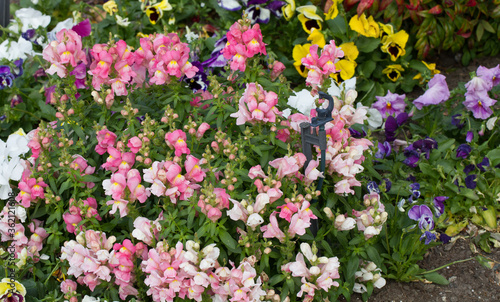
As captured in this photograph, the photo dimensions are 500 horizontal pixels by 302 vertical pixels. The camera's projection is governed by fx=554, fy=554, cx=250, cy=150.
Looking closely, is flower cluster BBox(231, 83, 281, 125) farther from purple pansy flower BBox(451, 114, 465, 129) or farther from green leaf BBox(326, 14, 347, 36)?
green leaf BBox(326, 14, 347, 36)

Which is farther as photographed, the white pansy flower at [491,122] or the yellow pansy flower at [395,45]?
the yellow pansy flower at [395,45]

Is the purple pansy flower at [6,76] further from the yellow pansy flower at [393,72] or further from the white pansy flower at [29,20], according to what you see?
the yellow pansy flower at [393,72]

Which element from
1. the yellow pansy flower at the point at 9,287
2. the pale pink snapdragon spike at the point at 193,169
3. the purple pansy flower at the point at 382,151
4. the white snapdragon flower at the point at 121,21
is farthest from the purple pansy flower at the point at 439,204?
the white snapdragon flower at the point at 121,21

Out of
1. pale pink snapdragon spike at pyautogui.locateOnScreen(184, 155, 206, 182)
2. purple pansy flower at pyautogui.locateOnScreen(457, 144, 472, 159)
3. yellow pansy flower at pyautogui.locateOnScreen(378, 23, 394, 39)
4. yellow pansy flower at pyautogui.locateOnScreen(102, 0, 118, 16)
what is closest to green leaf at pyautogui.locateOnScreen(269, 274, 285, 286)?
pale pink snapdragon spike at pyautogui.locateOnScreen(184, 155, 206, 182)

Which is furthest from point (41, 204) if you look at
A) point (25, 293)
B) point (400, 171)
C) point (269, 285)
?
point (400, 171)

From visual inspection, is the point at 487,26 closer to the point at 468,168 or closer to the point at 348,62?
the point at 348,62

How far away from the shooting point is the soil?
287 centimetres

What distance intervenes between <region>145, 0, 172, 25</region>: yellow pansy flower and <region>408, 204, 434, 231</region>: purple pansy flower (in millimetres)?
2571

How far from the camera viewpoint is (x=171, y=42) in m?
2.81

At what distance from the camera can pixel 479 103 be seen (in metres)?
3.38

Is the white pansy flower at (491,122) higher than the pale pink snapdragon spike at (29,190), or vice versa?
the pale pink snapdragon spike at (29,190)

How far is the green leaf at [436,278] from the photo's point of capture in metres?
2.88

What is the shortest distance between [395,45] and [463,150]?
46.3 inches

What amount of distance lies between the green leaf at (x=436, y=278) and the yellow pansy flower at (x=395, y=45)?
5.80ft
